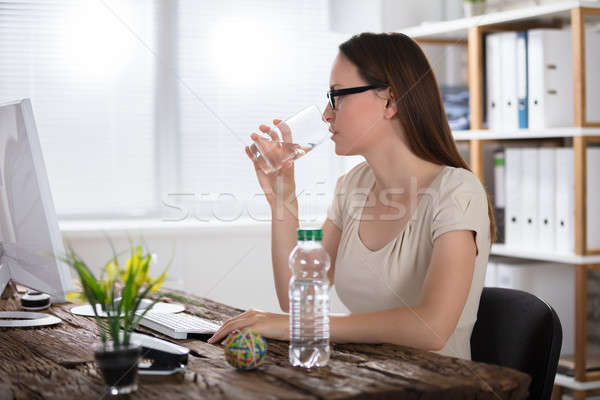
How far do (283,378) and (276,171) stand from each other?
777 mm

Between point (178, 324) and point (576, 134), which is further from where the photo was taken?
point (576, 134)

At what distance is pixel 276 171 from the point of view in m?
1.75

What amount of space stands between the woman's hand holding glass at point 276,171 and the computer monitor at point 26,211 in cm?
46

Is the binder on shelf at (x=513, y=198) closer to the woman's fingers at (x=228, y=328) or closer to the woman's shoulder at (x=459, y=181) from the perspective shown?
the woman's shoulder at (x=459, y=181)

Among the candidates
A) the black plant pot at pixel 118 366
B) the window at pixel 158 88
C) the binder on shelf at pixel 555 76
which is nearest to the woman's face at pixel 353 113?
the black plant pot at pixel 118 366

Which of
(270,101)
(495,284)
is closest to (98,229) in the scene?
(270,101)

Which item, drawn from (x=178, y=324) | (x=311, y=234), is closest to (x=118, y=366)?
(x=311, y=234)

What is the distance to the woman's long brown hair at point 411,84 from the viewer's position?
1589 millimetres

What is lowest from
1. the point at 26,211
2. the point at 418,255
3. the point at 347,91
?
the point at 418,255

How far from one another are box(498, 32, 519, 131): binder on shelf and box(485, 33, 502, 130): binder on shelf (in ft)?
0.05

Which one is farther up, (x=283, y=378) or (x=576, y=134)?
(x=576, y=134)

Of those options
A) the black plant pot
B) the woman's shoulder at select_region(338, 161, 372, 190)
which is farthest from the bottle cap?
the woman's shoulder at select_region(338, 161, 372, 190)

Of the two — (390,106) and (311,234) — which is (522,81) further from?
(311,234)

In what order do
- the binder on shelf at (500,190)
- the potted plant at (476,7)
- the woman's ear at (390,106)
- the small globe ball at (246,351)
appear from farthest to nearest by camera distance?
the potted plant at (476,7) < the binder on shelf at (500,190) < the woman's ear at (390,106) < the small globe ball at (246,351)
